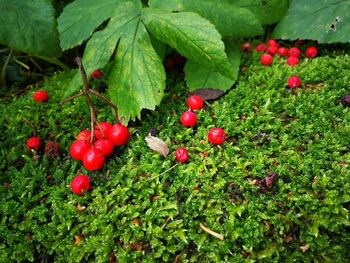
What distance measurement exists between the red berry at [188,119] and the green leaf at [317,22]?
1181 mm

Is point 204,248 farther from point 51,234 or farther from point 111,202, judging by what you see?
point 51,234

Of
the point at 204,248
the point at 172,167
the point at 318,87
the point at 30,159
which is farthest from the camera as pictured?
the point at 318,87

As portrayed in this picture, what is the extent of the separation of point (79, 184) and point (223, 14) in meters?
1.52

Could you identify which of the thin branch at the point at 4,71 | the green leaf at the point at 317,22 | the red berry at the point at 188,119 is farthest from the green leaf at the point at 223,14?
the thin branch at the point at 4,71

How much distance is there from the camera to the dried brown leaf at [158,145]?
2.15 meters

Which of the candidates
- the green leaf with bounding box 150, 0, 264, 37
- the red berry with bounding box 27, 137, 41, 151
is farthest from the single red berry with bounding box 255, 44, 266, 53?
the red berry with bounding box 27, 137, 41, 151

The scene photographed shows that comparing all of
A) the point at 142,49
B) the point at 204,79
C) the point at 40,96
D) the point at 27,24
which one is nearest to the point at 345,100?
the point at 204,79

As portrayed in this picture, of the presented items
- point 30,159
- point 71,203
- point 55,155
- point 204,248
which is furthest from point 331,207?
point 30,159

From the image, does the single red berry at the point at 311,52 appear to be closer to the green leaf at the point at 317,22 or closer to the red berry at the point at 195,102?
the green leaf at the point at 317,22

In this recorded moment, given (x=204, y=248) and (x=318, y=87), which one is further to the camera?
(x=318, y=87)

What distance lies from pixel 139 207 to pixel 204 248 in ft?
1.42

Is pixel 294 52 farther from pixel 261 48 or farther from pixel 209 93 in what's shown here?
pixel 209 93

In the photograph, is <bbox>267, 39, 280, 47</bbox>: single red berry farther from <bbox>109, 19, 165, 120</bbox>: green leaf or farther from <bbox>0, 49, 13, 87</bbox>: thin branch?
<bbox>0, 49, 13, 87</bbox>: thin branch

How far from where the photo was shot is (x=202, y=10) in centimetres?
236
